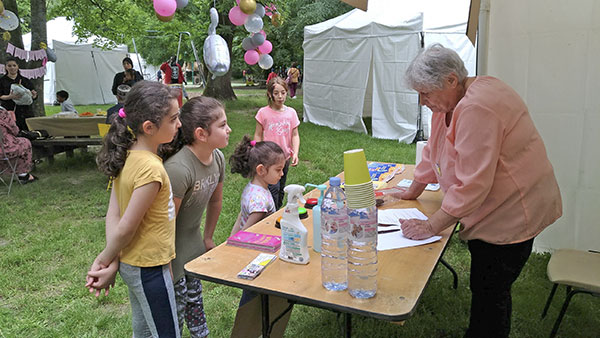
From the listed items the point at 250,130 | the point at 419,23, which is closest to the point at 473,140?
the point at 419,23

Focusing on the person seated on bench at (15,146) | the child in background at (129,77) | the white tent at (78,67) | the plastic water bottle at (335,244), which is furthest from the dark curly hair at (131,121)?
the white tent at (78,67)

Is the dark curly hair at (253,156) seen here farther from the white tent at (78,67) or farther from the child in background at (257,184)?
the white tent at (78,67)

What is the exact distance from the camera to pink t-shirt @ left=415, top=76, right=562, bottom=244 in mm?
1797

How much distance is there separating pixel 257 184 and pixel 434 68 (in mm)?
1169

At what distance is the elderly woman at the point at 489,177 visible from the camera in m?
1.81

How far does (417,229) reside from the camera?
1999mm

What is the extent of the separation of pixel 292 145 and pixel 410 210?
2.02m

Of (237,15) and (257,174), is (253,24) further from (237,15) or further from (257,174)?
(257,174)

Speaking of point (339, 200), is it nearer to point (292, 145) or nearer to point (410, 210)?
point (410, 210)

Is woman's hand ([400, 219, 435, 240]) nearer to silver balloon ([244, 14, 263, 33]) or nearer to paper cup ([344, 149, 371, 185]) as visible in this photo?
paper cup ([344, 149, 371, 185])

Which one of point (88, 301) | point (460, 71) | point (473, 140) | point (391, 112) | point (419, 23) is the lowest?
point (88, 301)

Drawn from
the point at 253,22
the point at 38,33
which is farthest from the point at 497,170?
the point at 38,33

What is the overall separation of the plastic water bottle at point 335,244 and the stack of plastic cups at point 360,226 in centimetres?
5

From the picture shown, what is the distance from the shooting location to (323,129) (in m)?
10.5
